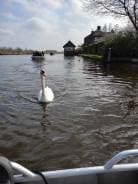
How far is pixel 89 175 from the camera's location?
126 inches

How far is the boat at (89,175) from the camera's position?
118 inches

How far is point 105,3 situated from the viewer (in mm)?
→ 28922

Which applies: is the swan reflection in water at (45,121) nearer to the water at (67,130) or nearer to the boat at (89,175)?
the water at (67,130)

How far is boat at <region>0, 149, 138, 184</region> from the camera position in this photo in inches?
118

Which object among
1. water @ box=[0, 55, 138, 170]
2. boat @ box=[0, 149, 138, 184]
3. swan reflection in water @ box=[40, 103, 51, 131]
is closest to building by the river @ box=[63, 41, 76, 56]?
water @ box=[0, 55, 138, 170]

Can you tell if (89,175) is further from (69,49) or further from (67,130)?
(69,49)

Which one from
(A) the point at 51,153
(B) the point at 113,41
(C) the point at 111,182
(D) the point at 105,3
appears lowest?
(A) the point at 51,153

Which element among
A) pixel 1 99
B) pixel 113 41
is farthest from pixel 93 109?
pixel 113 41

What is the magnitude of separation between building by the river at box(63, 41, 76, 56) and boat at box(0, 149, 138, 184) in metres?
79.9

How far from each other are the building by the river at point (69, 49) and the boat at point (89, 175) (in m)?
79.9

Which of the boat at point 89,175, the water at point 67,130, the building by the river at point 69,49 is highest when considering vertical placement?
the building by the river at point 69,49

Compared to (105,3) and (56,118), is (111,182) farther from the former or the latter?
(105,3)

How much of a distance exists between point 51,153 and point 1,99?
6.42 metres

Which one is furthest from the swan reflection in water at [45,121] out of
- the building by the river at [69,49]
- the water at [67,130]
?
the building by the river at [69,49]
